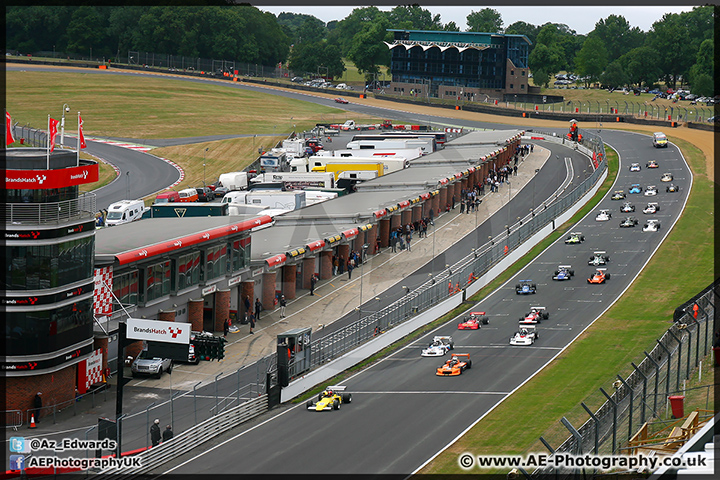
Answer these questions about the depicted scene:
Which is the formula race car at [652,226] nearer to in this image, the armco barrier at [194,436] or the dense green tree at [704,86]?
the armco barrier at [194,436]

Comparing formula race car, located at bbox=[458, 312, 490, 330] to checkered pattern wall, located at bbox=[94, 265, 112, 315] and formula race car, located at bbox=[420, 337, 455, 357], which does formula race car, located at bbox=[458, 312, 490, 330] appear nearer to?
formula race car, located at bbox=[420, 337, 455, 357]

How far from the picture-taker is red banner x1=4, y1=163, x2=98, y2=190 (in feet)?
128

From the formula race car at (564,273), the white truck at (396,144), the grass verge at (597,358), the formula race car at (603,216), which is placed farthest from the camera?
the white truck at (396,144)

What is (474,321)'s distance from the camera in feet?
185

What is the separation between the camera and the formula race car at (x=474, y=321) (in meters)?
56.2

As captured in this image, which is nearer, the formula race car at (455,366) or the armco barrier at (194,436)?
the armco barrier at (194,436)

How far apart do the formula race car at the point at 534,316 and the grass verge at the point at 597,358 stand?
10.4ft

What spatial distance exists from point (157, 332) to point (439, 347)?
2197 cm

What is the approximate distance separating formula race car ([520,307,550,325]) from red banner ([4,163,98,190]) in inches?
1097

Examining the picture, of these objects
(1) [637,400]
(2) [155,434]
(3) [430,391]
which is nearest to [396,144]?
(3) [430,391]

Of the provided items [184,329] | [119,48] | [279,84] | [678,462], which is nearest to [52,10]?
[119,48]

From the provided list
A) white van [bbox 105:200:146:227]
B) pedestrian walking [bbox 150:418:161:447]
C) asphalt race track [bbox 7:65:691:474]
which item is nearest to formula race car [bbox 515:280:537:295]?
asphalt race track [bbox 7:65:691:474]

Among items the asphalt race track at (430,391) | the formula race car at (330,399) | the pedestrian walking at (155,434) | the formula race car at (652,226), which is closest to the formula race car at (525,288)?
the asphalt race track at (430,391)

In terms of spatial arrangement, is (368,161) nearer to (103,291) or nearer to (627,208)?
(627,208)
